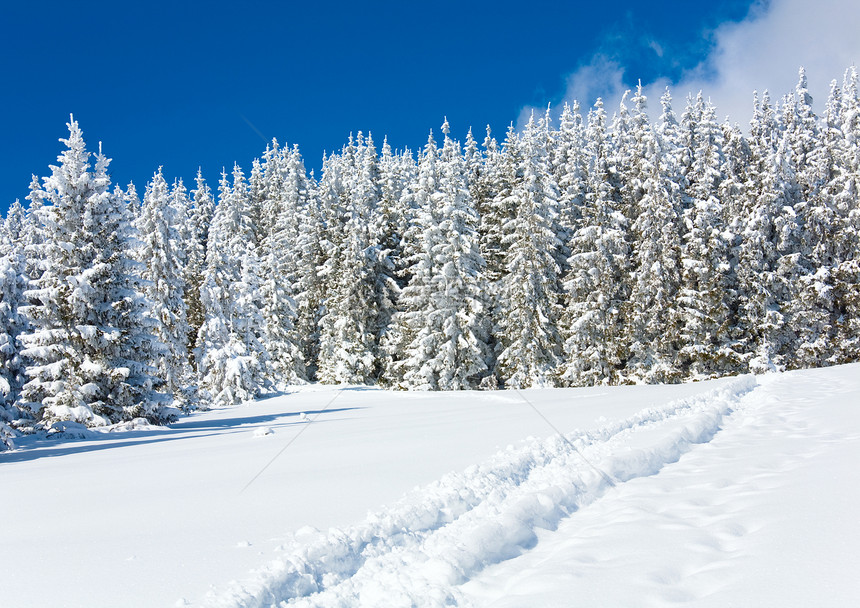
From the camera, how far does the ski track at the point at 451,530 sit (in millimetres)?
4676

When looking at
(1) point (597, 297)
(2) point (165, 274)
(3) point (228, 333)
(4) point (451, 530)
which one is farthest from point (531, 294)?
(4) point (451, 530)

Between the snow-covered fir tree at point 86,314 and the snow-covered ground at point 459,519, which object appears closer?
the snow-covered ground at point 459,519

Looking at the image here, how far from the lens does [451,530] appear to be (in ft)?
20.1

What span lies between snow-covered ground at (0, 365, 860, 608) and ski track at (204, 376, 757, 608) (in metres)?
0.02

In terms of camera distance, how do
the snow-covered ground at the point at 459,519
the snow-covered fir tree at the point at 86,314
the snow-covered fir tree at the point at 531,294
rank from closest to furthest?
the snow-covered ground at the point at 459,519 < the snow-covered fir tree at the point at 86,314 < the snow-covered fir tree at the point at 531,294

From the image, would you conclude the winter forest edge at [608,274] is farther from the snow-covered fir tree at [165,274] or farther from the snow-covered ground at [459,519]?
the snow-covered ground at [459,519]

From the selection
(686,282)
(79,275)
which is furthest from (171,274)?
(686,282)

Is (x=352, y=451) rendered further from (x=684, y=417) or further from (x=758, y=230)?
(x=758, y=230)

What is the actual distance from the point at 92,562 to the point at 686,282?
104 feet

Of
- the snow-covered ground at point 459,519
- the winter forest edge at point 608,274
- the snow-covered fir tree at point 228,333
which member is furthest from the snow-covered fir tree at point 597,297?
the snow-covered ground at point 459,519

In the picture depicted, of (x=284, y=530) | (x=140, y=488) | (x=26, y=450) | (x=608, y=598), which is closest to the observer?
(x=608, y=598)

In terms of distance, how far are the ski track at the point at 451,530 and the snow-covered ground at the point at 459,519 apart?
2 centimetres

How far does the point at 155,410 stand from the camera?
19.2 m

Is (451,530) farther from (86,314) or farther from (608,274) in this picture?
(608,274)
